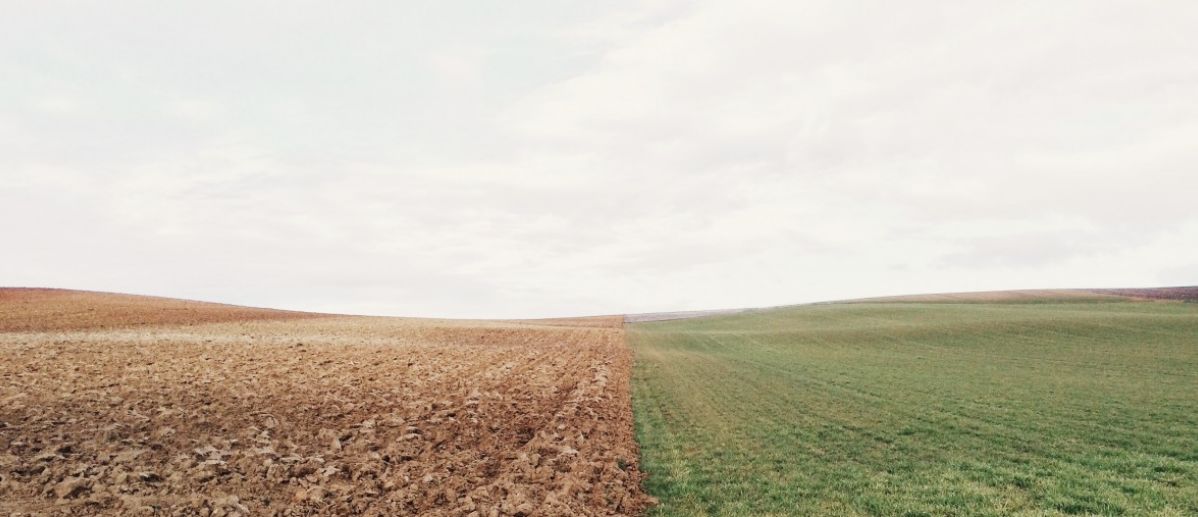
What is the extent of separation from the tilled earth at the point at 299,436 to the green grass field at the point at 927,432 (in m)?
2.18

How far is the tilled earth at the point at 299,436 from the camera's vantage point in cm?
1084

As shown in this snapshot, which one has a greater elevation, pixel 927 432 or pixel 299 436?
pixel 299 436

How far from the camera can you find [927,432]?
51.9 ft

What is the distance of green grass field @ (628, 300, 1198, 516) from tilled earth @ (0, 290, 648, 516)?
2.18 meters

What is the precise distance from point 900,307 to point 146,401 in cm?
7938

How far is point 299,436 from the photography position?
1456 cm

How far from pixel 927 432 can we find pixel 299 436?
52.2ft

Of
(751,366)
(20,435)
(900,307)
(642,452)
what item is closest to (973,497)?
(642,452)

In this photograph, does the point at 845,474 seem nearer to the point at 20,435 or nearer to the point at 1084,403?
the point at 1084,403

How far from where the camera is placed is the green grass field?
35.3ft

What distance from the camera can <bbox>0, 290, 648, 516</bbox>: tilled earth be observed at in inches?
427

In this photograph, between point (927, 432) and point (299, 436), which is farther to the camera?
point (927, 432)

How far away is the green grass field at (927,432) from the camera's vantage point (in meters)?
10.8

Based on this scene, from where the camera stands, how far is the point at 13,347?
2575 cm
